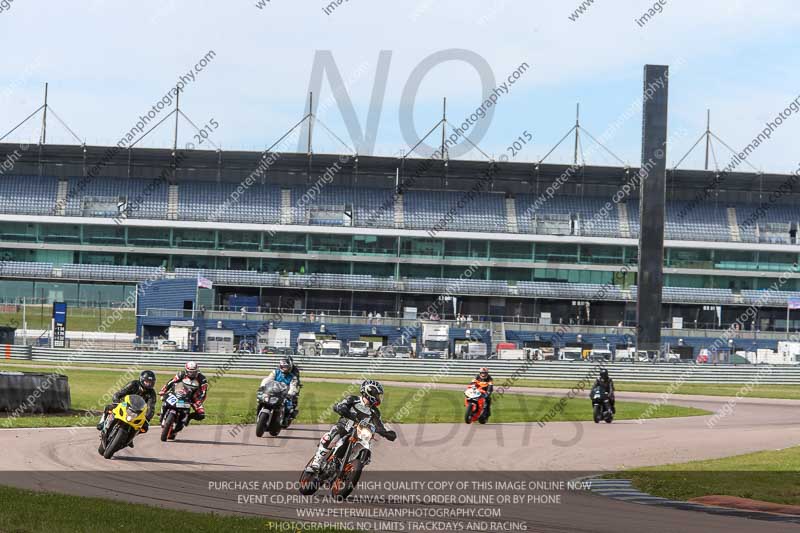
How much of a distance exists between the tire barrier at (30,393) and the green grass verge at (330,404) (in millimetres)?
721

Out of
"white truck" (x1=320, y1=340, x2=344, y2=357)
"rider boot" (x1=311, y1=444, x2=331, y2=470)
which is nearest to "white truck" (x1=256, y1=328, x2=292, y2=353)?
"white truck" (x1=320, y1=340, x2=344, y2=357)

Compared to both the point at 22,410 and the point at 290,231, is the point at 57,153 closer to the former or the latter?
the point at 290,231

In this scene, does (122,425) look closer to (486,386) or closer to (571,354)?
(486,386)

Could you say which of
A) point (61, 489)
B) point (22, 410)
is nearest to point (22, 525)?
point (61, 489)

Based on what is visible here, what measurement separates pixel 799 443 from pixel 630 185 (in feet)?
223

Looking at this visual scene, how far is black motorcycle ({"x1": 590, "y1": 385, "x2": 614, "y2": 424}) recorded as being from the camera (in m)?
34.3

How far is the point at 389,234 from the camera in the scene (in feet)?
304

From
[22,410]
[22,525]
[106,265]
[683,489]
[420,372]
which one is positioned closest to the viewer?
[22,525]

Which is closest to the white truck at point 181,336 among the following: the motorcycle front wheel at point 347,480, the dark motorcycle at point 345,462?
the dark motorcycle at point 345,462

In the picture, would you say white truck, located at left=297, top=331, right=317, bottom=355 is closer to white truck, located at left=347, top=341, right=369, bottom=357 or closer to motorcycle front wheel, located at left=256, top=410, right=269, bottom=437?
white truck, located at left=347, top=341, right=369, bottom=357

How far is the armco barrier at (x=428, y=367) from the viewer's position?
61500 millimetres

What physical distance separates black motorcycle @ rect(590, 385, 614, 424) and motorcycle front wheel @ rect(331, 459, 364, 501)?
19.7 m

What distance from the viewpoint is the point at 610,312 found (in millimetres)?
93312

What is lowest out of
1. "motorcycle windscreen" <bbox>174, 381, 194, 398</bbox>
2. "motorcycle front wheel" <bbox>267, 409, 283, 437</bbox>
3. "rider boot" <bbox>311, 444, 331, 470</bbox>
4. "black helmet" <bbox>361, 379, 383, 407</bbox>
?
"motorcycle front wheel" <bbox>267, 409, 283, 437</bbox>
